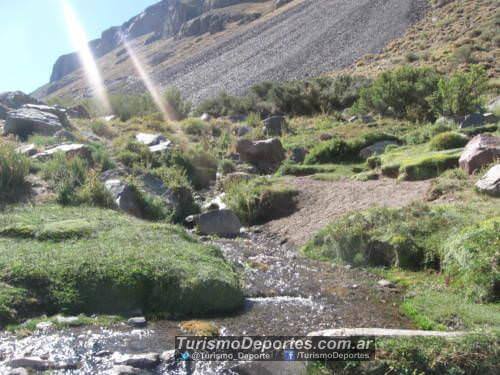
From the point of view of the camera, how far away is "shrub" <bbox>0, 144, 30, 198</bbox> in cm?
1318

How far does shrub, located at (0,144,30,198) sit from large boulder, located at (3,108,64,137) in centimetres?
569

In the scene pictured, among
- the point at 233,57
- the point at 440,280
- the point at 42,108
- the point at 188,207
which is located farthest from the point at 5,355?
the point at 233,57

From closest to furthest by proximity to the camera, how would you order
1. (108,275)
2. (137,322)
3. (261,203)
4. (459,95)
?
(137,322)
(108,275)
(261,203)
(459,95)

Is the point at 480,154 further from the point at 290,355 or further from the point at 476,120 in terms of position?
the point at 290,355

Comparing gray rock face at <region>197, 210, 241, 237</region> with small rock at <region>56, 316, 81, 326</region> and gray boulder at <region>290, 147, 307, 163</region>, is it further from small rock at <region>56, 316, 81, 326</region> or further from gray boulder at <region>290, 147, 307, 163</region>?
gray boulder at <region>290, 147, 307, 163</region>

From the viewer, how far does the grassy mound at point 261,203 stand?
50.2 ft

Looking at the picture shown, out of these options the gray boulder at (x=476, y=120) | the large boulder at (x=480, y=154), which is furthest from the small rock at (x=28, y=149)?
the gray boulder at (x=476, y=120)

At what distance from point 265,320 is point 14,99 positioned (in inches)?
893

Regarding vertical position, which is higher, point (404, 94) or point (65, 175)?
point (65, 175)

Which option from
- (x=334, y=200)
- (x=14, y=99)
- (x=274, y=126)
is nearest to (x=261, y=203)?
(x=334, y=200)

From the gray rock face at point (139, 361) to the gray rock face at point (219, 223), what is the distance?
24.6ft

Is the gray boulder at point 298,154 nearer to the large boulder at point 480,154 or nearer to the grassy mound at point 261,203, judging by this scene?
the grassy mound at point 261,203

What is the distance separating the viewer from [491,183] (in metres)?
12.1

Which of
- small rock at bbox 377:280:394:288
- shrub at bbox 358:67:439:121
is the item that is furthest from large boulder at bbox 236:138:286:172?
small rock at bbox 377:280:394:288
